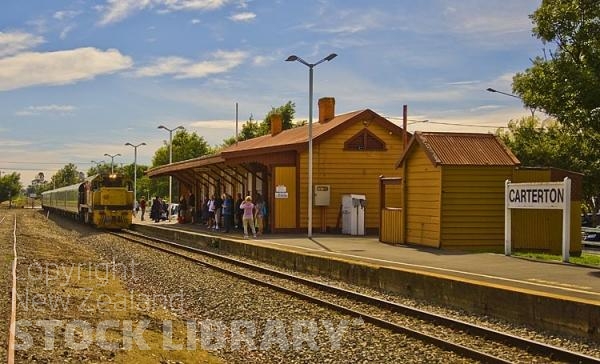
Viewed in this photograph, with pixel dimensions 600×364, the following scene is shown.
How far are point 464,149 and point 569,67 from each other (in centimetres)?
365

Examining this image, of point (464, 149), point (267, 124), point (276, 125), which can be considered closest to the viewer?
point (464, 149)

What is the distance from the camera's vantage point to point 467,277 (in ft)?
40.8

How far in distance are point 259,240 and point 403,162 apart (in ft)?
19.1

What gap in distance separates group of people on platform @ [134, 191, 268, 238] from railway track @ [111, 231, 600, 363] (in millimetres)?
8883

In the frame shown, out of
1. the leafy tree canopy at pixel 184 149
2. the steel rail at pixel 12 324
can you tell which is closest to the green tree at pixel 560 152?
the steel rail at pixel 12 324

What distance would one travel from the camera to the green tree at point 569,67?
61.8ft

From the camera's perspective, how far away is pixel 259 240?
76.3 feet

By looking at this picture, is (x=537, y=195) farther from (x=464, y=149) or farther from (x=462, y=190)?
(x=464, y=149)

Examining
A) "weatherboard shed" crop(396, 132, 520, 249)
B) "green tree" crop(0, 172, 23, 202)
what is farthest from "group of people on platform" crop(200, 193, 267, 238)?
"green tree" crop(0, 172, 23, 202)

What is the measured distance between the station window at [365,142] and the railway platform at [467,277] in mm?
7513

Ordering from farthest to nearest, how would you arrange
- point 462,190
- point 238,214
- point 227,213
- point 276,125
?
point 276,125, point 238,214, point 227,213, point 462,190

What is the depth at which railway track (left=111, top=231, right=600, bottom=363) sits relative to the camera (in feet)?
26.7

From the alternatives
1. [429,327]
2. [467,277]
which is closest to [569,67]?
[467,277]

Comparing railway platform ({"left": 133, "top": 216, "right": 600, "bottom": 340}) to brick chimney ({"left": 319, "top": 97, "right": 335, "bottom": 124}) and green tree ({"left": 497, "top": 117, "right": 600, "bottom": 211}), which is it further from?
green tree ({"left": 497, "top": 117, "right": 600, "bottom": 211})
